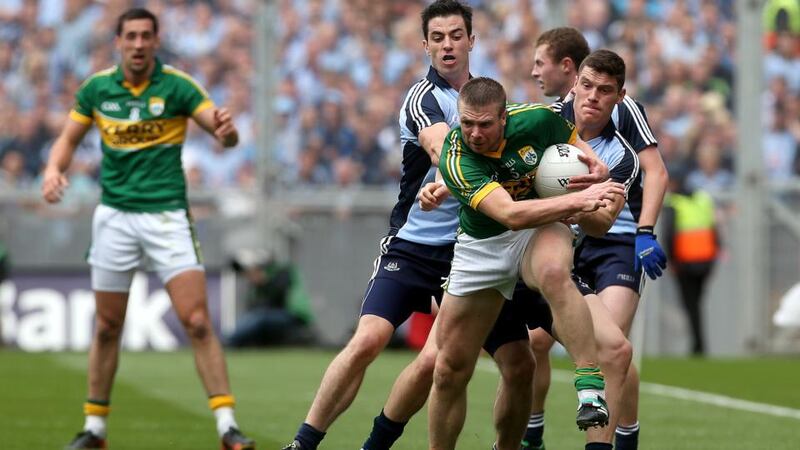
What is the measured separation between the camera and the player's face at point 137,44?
8.87m

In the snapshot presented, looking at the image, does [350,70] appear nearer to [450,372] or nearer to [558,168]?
[450,372]

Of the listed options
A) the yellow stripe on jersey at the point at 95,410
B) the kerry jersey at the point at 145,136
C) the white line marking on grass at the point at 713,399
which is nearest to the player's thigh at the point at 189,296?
the kerry jersey at the point at 145,136

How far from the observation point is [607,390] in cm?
734

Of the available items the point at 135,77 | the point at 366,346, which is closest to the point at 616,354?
the point at 366,346

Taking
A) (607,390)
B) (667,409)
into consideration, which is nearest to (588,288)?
(607,390)

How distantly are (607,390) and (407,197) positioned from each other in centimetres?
131

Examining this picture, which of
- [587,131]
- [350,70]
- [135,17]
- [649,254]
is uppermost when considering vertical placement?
[135,17]

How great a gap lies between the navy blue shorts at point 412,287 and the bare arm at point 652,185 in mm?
843

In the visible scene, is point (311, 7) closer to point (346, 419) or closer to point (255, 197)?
point (255, 197)

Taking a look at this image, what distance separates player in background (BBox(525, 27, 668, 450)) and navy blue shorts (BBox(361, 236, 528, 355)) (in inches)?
25.5

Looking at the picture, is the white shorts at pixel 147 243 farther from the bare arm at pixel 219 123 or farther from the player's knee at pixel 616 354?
the player's knee at pixel 616 354

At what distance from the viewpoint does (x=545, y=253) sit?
6.70m

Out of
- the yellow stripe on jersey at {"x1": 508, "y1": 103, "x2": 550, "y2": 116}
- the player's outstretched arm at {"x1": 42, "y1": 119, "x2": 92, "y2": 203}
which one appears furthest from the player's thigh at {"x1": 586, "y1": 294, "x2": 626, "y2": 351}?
the player's outstretched arm at {"x1": 42, "y1": 119, "x2": 92, "y2": 203}

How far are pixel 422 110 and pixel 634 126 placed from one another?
4.03 ft
